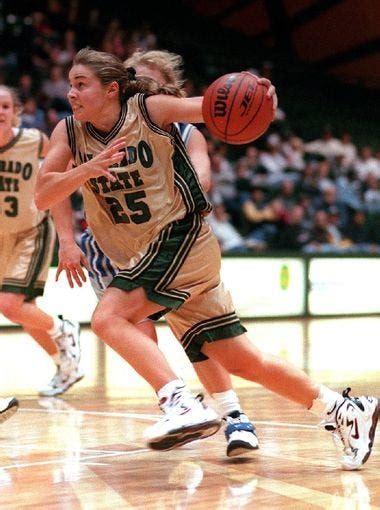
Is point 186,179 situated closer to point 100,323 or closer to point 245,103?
point 245,103

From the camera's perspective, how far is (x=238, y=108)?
139 inches

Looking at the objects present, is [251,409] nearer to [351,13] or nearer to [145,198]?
[145,198]

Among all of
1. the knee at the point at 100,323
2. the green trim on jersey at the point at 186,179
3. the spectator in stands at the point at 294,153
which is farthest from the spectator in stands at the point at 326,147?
the knee at the point at 100,323

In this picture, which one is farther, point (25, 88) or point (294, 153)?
point (294, 153)

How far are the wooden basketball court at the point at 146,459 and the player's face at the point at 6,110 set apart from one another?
167 centimetres

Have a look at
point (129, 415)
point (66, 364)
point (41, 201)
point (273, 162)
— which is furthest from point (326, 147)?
point (41, 201)

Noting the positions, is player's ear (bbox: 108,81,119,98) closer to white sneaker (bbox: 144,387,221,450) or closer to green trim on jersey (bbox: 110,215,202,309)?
green trim on jersey (bbox: 110,215,202,309)

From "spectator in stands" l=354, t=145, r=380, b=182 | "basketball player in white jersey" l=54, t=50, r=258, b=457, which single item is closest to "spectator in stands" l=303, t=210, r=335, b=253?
"spectator in stands" l=354, t=145, r=380, b=182

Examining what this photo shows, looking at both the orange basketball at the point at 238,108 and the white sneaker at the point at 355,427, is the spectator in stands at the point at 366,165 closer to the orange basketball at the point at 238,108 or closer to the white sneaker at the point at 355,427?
the white sneaker at the point at 355,427

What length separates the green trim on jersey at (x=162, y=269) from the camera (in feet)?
12.3

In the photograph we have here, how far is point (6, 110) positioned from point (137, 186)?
7.17 ft

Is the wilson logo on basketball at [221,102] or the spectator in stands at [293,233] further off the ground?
the wilson logo on basketball at [221,102]

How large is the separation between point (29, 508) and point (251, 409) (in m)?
2.37

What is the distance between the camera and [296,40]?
2077 centimetres
